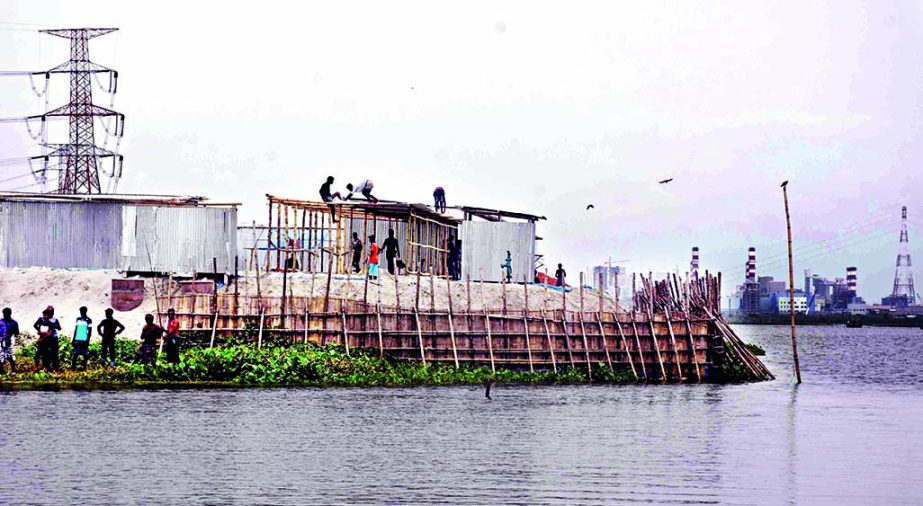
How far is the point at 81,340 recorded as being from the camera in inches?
1286

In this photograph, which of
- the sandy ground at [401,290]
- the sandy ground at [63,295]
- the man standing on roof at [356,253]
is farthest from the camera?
the man standing on roof at [356,253]

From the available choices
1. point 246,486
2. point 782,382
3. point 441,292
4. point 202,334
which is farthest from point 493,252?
point 246,486

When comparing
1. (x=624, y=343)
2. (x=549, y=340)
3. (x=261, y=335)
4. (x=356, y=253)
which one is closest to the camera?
(x=261, y=335)

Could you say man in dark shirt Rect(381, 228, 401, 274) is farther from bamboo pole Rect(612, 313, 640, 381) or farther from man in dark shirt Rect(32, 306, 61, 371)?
man in dark shirt Rect(32, 306, 61, 371)

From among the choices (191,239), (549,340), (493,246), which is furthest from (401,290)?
(549,340)

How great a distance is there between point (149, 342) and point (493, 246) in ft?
62.4

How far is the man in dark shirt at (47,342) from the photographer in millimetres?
32031

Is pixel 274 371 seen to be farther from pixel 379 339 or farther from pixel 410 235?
pixel 410 235

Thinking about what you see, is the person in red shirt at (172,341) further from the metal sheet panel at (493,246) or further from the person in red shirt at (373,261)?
the metal sheet panel at (493,246)

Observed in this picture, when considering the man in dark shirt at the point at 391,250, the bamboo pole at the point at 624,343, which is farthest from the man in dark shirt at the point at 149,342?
the bamboo pole at the point at 624,343

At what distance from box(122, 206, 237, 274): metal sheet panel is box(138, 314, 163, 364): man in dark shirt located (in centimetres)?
900

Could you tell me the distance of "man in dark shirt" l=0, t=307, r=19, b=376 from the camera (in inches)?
Answer: 1254

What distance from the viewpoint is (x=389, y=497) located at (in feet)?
57.9

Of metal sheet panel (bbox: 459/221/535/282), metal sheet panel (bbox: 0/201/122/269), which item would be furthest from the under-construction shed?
metal sheet panel (bbox: 0/201/122/269)
